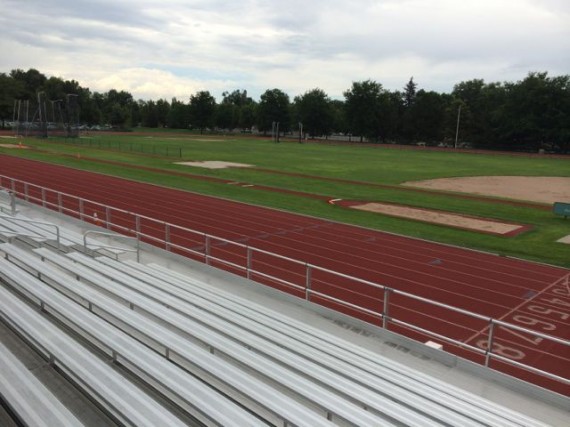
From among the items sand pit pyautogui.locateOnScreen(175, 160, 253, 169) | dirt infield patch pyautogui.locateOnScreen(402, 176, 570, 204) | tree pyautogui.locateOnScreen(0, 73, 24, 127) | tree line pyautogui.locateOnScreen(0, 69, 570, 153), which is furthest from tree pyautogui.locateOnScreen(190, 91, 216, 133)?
dirt infield patch pyautogui.locateOnScreen(402, 176, 570, 204)

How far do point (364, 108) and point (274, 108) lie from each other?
2642 centimetres

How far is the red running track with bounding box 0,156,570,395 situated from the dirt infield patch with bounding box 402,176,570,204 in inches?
699

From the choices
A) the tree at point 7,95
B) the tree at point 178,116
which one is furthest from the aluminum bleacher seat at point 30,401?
the tree at point 178,116

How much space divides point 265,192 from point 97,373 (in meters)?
23.9

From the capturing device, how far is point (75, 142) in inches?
2591

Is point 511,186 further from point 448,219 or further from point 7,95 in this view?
point 7,95

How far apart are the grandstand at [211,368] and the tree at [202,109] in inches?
5264

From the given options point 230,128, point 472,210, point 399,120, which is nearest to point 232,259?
point 472,210

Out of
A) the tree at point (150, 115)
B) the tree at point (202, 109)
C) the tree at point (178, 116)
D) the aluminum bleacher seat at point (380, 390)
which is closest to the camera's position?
the aluminum bleacher seat at point (380, 390)

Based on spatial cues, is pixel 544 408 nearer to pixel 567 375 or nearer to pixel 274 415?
pixel 567 375

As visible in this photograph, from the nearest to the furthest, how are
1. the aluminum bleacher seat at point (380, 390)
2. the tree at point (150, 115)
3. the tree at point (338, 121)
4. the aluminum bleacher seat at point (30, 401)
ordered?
the aluminum bleacher seat at point (30, 401) → the aluminum bleacher seat at point (380, 390) → the tree at point (338, 121) → the tree at point (150, 115)

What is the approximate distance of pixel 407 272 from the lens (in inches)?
567

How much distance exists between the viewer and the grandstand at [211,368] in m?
4.83

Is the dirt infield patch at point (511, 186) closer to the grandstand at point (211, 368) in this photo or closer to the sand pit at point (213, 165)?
the sand pit at point (213, 165)
